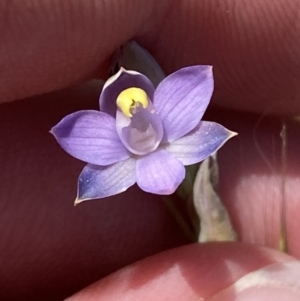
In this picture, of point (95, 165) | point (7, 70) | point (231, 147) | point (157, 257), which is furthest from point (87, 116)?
point (231, 147)

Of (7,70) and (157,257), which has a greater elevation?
(7,70)

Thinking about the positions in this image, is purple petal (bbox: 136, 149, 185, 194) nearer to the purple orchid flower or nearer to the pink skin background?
the purple orchid flower

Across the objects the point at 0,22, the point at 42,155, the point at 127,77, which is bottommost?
the point at 42,155

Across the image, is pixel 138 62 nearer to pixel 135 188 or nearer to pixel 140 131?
pixel 140 131

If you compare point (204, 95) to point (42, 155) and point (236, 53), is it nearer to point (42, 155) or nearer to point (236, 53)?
point (236, 53)

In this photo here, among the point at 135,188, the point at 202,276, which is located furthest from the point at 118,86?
the point at 135,188

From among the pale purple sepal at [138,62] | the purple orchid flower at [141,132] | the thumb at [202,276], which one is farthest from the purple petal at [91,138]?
the thumb at [202,276]

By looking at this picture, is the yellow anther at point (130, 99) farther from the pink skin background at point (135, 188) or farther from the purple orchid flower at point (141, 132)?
the pink skin background at point (135, 188)
